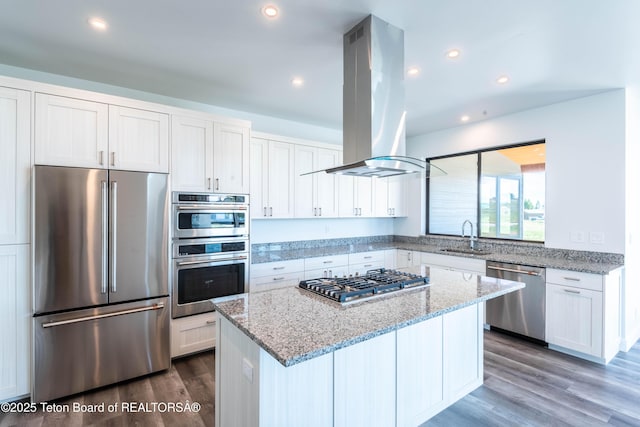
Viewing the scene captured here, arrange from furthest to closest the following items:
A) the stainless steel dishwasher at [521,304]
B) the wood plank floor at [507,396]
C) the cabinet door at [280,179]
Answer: the cabinet door at [280,179], the stainless steel dishwasher at [521,304], the wood plank floor at [507,396]

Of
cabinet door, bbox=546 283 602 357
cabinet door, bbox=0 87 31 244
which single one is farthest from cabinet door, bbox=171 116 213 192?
cabinet door, bbox=546 283 602 357

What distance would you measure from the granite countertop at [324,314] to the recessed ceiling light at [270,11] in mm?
1796

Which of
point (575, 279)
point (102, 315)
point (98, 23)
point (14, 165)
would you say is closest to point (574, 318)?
point (575, 279)

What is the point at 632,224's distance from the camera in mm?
3316

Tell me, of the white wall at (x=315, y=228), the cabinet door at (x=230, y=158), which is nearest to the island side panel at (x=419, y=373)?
the cabinet door at (x=230, y=158)

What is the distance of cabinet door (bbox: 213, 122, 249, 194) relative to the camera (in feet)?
10.4

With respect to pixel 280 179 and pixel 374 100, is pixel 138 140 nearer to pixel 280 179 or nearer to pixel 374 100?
pixel 280 179

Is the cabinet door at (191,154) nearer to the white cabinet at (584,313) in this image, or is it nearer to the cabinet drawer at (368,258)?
the cabinet drawer at (368,258)

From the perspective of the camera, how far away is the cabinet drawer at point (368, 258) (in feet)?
14.4

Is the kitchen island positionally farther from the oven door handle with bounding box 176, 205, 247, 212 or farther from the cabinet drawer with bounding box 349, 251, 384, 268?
the cabinet drawer with bounding box 349, 251, 384, 268

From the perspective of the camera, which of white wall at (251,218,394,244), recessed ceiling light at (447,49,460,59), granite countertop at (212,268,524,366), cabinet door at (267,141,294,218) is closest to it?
granite countertop at (212,268,524,366)

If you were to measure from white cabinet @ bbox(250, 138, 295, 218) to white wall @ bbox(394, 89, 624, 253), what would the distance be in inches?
113

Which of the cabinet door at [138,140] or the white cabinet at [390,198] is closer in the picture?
the cabinet door at [138,140]

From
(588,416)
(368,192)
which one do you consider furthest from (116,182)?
(588,416)
